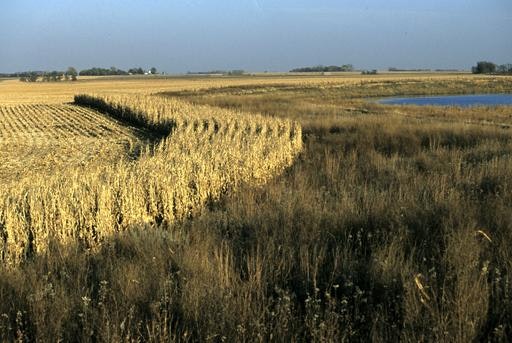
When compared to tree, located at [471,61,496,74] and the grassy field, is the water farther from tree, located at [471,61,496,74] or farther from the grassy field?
tree, located at [471,61,496,74]

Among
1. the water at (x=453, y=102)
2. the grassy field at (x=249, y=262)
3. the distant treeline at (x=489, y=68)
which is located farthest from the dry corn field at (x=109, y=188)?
the distant treeline at (x=489, y=68)

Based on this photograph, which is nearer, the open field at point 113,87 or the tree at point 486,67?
the open field at point 113,87

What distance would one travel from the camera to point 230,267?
4.59 metres

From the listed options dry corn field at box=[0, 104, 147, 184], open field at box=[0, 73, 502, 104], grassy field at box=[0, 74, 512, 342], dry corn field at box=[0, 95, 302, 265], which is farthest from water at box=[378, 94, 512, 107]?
grassy field at box=[0, 74, 512, 342]

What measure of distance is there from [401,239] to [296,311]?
1734mm

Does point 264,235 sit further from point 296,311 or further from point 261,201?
point 261,201

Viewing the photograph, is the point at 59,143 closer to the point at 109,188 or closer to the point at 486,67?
the point at 109,188

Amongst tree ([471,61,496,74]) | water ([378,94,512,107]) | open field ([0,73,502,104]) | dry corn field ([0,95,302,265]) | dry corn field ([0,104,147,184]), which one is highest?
tree ([471,61,496,74])

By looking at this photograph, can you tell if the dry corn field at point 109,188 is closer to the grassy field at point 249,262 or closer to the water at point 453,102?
the grassy field at point 249,262

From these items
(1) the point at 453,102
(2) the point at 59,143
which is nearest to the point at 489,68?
(1) the point at 453,102

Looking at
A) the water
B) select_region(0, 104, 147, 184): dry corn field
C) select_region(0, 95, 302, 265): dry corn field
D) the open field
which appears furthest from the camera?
the open field

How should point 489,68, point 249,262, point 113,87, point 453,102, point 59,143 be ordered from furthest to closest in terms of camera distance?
point 489,68, point 113,87, point 453,102, point 59,143, point 249,262

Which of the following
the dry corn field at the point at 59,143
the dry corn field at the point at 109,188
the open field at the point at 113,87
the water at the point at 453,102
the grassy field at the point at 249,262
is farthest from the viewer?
the open field at the point at 113,87

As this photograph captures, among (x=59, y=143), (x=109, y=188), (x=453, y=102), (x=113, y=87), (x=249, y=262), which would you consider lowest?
(x=59, y=143)
